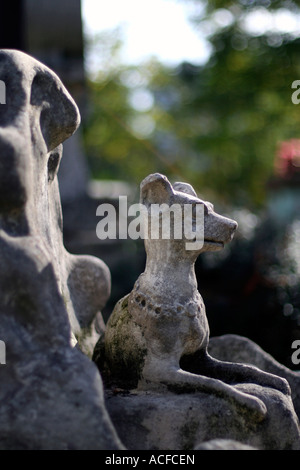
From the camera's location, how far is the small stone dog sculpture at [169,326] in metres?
2.18

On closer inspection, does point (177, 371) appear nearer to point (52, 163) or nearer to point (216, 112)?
point (52, 163)

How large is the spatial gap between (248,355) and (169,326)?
747 mm

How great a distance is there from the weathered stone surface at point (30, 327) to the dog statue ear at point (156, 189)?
0.40 meters

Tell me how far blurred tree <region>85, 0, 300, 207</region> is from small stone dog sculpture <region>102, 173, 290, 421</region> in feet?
21.7

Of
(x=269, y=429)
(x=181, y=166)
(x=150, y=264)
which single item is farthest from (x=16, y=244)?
(x=181, y=166)

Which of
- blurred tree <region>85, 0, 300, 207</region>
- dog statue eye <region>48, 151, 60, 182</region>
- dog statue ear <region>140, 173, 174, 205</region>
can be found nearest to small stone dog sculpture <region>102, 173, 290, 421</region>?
dog statue ear <region>140, 173, 174, 205</region>

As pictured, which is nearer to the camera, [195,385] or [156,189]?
[195,385]

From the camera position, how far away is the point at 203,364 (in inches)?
93.2

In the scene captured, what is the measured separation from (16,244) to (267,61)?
7744 mm

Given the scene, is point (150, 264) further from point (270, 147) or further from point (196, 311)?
point (270, 147)

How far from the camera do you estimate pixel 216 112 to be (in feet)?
35.8

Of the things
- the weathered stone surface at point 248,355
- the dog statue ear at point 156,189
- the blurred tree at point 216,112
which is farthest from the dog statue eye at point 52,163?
the blurred tree at point 216,112

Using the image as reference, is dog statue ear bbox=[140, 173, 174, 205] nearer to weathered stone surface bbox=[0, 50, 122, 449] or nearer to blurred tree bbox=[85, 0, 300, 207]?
weathered stone surface bbox=[0, 50, 122, 449]

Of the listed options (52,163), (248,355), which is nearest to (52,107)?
(52,163)
